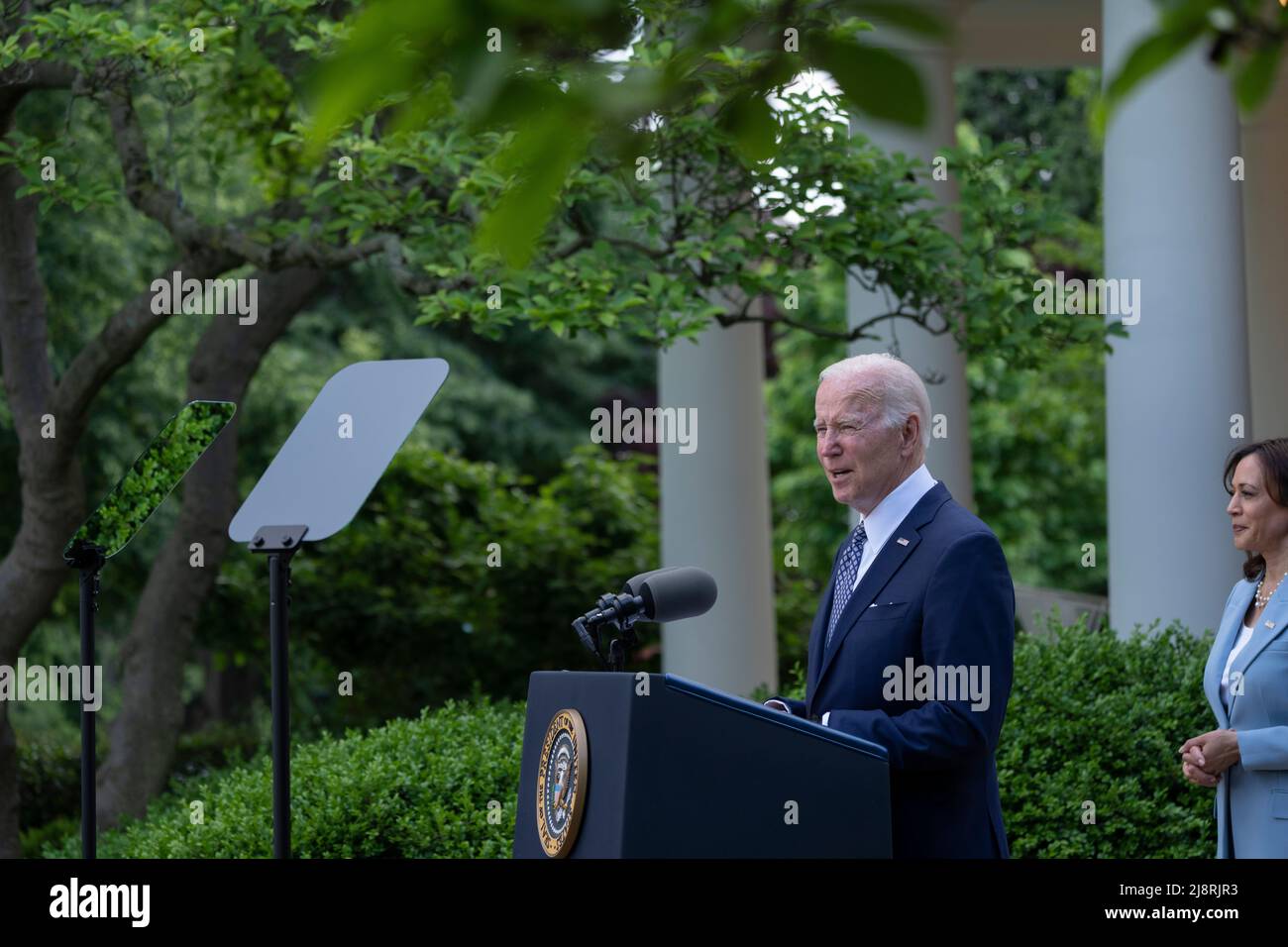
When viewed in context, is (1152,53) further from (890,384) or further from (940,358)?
(940,358)

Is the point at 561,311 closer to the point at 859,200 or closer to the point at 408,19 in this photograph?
the point at 859,200

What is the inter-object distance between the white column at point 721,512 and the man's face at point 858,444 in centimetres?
593

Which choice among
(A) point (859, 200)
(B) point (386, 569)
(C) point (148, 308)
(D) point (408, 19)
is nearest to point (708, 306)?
(A) point (859, 200)

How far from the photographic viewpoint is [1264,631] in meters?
4.55

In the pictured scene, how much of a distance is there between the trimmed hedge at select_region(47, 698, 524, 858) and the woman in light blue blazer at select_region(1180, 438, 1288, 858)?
283 cm

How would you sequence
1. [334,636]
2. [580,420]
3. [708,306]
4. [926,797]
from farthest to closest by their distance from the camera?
1. [580,420]
2. [334,636]
3. [708,306]
4. [926,797]

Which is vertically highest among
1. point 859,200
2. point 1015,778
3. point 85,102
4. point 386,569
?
point 85,102

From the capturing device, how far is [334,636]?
12.7 metres

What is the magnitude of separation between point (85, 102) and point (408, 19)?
1251 cm

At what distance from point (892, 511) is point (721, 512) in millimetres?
6228

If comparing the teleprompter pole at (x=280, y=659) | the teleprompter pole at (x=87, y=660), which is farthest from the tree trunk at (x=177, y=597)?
the teleprompter pole at (x=280, y=659)

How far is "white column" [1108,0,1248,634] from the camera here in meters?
8.05

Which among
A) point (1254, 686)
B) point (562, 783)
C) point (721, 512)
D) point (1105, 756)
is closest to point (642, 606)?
point (562, 783)

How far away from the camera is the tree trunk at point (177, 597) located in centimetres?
1019
